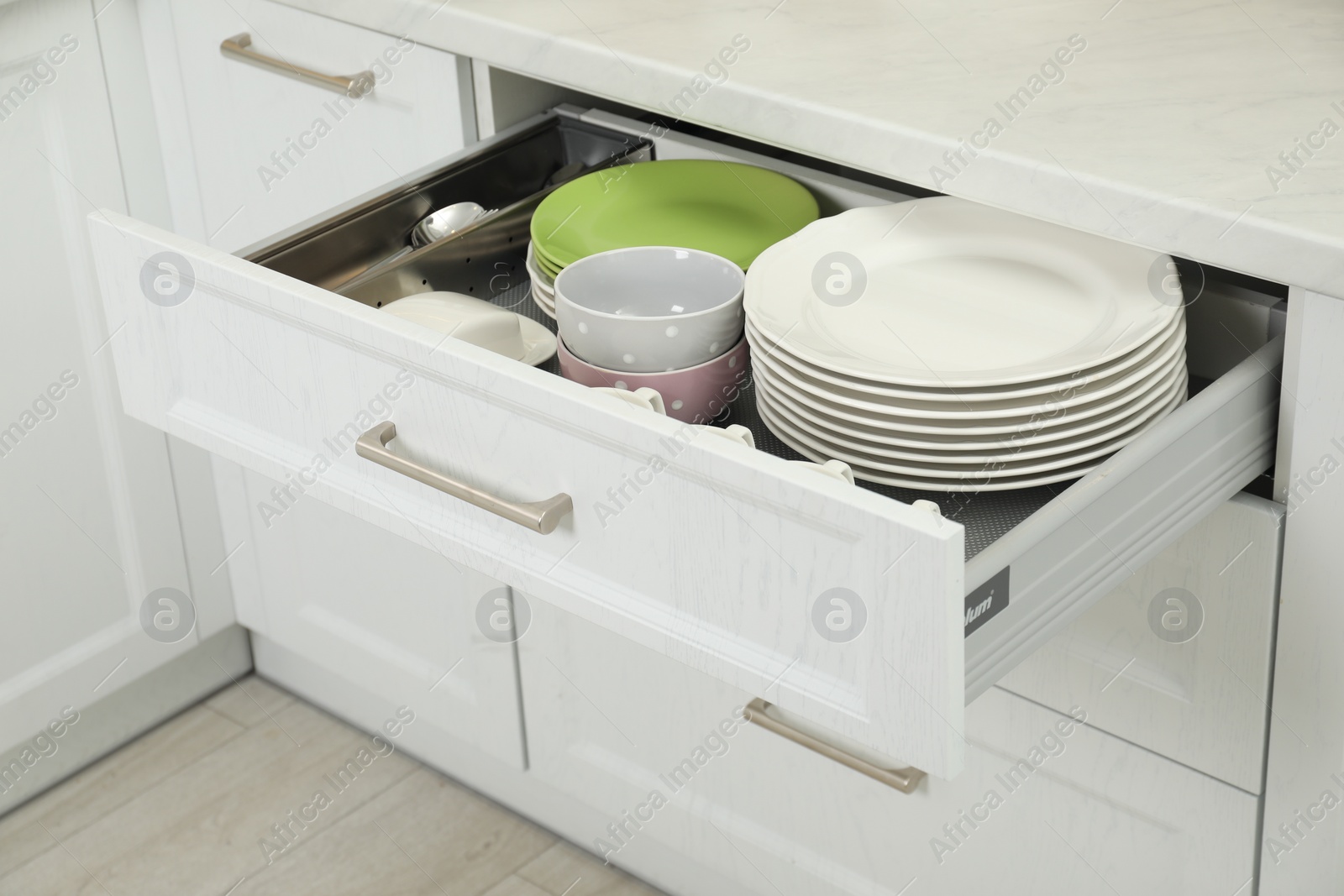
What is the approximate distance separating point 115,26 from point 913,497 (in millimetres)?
945

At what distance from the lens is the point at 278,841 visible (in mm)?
1566

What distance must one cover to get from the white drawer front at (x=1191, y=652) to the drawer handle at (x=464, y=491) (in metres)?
0.40

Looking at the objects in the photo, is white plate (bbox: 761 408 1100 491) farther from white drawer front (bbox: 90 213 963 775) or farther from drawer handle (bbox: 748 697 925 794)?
drawer handle (bbox: 748 697 925 794)

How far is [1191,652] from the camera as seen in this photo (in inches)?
37.0

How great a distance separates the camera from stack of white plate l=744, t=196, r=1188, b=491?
81 centimetres

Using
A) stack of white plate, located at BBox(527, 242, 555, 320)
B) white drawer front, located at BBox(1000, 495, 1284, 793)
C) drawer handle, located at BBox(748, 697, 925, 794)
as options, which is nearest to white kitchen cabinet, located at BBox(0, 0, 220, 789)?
stack of white plate, located at BBox(527, 242, 555, 320)

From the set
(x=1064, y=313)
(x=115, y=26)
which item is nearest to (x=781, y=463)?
(x=1064, y=313)

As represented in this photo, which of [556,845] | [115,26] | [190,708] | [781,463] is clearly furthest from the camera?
[190,708]

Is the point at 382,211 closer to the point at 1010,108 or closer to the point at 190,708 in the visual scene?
the point at 1010,108

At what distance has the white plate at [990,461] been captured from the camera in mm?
815

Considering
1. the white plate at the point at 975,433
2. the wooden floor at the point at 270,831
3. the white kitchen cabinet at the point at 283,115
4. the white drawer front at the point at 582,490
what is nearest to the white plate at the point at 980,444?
the white plate at the point at 975,433

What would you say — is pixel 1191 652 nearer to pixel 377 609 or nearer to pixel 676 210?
pixel 676 210

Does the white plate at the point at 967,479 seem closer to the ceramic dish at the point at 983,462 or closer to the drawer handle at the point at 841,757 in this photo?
the ceramic dish at the point at 983,462

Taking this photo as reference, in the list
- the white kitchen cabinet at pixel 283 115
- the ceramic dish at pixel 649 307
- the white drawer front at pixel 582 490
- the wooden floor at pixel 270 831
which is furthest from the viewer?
the wooden floor at pixel 270 831
